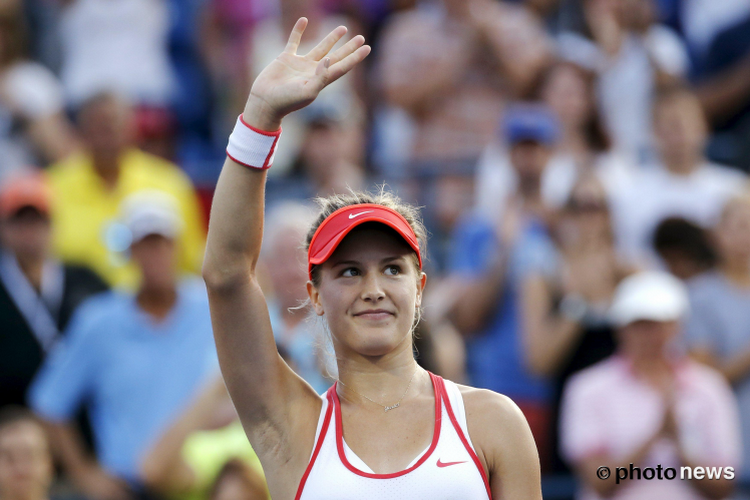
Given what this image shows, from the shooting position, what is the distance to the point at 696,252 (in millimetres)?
6312

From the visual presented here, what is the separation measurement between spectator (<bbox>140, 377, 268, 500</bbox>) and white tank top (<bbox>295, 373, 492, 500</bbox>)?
105 inches

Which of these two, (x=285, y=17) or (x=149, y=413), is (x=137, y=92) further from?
(x=149, y=413)

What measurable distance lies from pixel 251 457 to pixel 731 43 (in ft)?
17.3

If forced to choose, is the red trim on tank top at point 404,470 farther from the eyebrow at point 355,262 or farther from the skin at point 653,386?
the skin at point 653,386

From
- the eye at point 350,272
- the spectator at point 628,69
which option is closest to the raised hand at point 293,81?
the eye at point 350,272

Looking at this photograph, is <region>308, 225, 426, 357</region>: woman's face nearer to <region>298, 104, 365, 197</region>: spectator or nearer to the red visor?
the red visor

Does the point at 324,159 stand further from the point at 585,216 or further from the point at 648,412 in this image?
the point at 648,412

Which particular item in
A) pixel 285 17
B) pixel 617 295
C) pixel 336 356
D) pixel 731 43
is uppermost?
pixel 731 43

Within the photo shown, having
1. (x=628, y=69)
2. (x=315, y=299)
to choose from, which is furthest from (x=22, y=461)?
(x=628, y=69)

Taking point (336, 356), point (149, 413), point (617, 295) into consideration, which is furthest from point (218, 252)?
point (617, 295)

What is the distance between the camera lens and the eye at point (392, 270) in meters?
2.61

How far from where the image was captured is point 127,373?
18.6 ft

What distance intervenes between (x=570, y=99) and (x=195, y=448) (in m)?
3.67

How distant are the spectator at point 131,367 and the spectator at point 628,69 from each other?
3457mm
